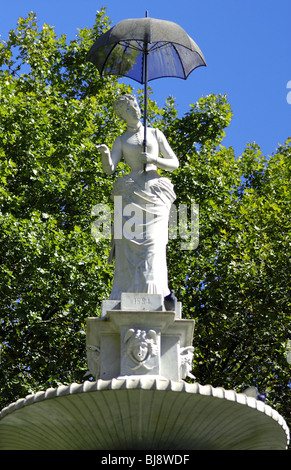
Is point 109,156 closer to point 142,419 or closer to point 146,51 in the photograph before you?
point 146,51

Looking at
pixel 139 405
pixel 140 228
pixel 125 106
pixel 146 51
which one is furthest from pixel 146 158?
pixel 139 405

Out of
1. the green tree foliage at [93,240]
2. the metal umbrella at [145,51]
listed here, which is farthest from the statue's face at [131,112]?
the green tree foliage at [93,240]

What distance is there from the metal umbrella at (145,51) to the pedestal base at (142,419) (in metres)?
3.43

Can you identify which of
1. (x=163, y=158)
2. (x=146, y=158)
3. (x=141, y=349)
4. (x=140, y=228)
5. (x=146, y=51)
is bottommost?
(x=141, y=349)

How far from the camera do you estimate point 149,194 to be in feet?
34.4

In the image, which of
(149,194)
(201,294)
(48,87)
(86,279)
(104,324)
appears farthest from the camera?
(48,87)

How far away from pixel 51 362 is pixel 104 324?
7.50m

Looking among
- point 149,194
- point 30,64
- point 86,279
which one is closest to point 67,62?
point 30,64

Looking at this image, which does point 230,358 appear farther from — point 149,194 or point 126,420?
point 126,420

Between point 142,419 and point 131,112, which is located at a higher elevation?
point 131,112

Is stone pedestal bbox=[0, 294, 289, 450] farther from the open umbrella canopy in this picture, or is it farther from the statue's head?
the open umbrella canopy

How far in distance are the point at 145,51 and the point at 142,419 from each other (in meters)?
4.57

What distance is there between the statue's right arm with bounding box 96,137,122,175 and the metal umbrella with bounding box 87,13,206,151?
0.48 metres

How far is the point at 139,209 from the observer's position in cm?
1040
